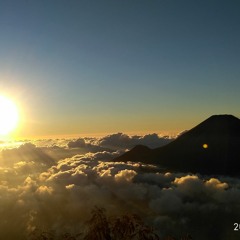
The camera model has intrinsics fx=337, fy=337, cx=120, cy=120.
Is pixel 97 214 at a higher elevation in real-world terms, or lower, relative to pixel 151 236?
higher

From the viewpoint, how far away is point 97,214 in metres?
28.8

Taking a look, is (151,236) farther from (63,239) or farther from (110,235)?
(63,239)

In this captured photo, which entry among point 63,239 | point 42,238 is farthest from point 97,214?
point 42,238

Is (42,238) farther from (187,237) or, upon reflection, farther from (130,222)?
(187,237)

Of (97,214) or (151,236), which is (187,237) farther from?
(97,214)

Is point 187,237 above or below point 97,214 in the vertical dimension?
below

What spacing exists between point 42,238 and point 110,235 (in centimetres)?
642

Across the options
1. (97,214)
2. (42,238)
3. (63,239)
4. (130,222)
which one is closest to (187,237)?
(130,222)

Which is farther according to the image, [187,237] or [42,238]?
[42,238]

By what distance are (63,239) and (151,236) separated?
313 inches

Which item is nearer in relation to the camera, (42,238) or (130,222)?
(130,222)

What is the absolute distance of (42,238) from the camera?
102ft

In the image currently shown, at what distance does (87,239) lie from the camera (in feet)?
96.7

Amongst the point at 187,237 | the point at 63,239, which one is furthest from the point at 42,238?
the point at 187,237
